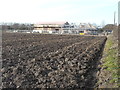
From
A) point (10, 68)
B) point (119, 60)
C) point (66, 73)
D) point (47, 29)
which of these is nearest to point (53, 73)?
point (66, 73)

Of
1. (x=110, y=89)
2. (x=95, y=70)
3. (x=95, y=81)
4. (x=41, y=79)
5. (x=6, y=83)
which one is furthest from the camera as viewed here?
(x=95, y=70)

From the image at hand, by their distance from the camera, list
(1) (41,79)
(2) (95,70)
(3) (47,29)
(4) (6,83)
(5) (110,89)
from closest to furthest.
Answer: (5) (110,89) < (4) (6,83) < (1) (41,79) < (2) (95,70) < (3) (47,29)

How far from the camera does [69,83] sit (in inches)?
317

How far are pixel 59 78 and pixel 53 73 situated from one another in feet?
2.79

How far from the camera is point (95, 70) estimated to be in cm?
1106

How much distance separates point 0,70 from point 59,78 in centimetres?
292

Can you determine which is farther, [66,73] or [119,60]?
[119,60]

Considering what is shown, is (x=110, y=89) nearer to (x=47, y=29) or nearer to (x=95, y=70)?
(x=95, y=70)

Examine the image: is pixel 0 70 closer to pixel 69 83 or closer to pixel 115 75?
pixel 69 83

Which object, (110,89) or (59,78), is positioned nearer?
(110,89)

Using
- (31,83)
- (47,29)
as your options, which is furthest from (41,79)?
(47,29)

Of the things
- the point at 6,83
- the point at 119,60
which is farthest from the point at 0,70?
the point at 119,60

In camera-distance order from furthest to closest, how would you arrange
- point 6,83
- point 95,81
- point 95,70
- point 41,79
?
1. point 95,70
2. point 95,81
3. point 41,79
4. point 6,83

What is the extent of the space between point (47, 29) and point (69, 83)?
262 feet
